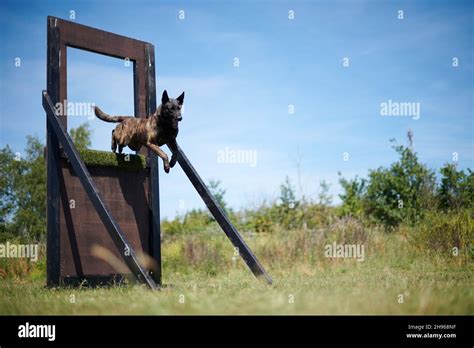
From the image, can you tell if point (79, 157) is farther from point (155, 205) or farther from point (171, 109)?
point (155, 205)

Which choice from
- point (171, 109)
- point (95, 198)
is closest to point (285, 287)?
point (95, 198)

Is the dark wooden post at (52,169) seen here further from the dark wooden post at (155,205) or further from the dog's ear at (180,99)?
the dog's ear at (180,99)

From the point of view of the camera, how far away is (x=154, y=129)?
787cm

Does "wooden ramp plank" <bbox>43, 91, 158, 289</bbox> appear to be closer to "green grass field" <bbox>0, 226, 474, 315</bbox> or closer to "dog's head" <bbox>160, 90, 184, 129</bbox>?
"green grass field" <bbox>0, 226, 474, 315</bbox>

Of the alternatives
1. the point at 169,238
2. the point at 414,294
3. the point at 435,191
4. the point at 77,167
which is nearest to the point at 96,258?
the point at 77,167

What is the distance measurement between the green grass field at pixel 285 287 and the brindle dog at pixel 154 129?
80.9 inches

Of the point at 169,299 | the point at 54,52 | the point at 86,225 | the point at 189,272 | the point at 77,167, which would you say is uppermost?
the point at 54,52

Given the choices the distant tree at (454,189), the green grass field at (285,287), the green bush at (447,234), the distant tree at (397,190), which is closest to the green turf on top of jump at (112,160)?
the green grass field at (285,287)

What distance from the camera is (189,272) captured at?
519 inches

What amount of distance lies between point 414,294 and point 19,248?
8960 mm

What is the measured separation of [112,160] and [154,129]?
3.60ft

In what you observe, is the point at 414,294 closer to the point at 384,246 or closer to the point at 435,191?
the point at 384,246

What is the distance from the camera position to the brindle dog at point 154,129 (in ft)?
24.7
